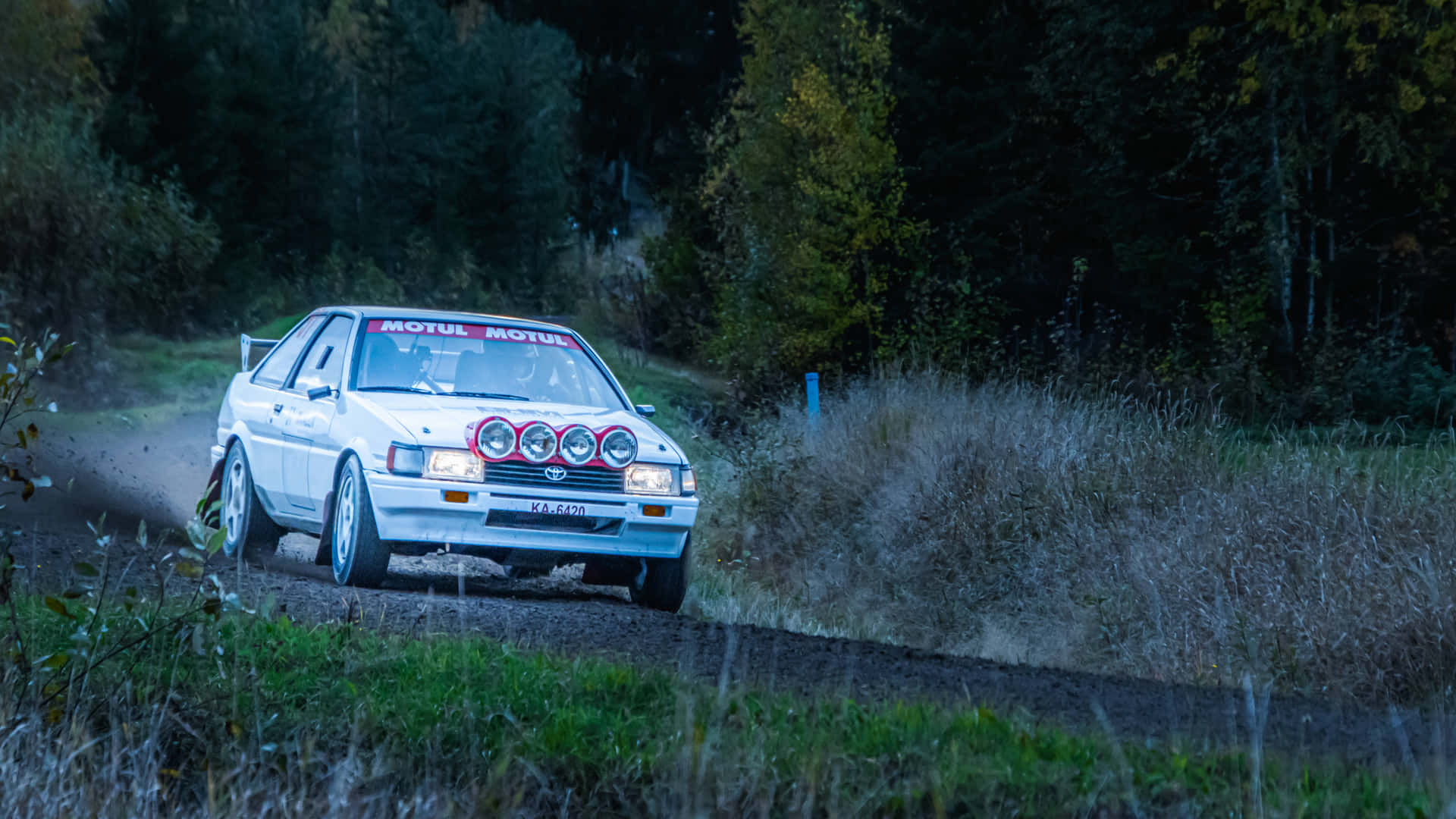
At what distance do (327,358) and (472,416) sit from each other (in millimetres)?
1772

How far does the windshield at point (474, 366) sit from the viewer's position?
9.80m

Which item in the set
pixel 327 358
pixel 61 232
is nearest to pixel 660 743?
pixel 327 358

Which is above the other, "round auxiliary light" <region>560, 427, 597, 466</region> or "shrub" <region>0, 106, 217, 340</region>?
"shrub" <region>0, 106, 217, 340</region>

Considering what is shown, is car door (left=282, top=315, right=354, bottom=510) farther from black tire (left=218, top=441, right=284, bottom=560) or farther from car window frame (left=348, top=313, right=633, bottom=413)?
black tire (left=218, top=441, right=284, bottom=560)

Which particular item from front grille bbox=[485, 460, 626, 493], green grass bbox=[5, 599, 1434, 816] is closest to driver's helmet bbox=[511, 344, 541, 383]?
front grille bbox=[485, 460, 626, 493]

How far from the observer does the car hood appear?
8727mm

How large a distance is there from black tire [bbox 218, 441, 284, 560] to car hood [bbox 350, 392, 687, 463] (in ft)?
5.38

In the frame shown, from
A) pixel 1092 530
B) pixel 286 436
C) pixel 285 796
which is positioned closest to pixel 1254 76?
pixel 1092 530

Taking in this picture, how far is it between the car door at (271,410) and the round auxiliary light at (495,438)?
2026 millimetres

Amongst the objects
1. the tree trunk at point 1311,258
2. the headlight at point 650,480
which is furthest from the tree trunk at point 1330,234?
the headlight at point 650,480

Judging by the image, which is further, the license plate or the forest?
the forest

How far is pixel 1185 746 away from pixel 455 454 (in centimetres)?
466

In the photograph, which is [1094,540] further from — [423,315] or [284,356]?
[284,356]

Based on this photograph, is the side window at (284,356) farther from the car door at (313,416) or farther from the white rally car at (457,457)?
the car door at (313,416)
